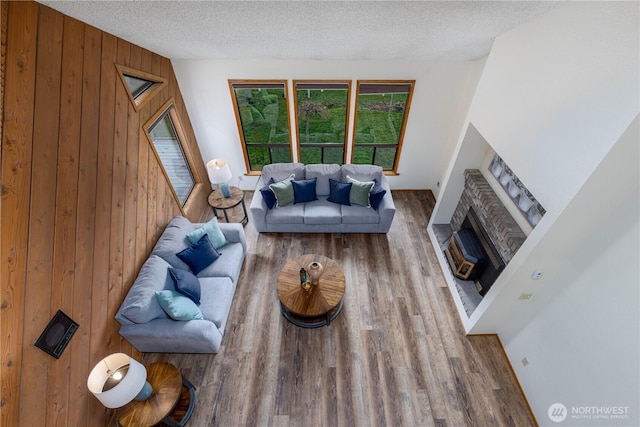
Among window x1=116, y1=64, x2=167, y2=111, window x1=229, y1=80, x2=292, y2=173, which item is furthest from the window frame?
window x1=229, y1=80, x2=292, y2=173

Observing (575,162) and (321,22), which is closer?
(575,162)

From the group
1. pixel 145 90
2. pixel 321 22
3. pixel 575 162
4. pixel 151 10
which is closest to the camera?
pixel 575 162

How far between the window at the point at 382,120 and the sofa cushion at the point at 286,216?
1.58 m

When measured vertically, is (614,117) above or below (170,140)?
above

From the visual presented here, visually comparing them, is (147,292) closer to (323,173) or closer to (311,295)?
(311,295)

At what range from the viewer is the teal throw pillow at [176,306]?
280cm

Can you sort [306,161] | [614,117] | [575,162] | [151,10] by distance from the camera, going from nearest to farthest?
[614,117], [575,162], [151,10], [306,161]

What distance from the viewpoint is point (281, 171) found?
4699mm

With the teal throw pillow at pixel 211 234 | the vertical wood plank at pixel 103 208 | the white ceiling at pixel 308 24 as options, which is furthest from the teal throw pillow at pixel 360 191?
the vertical wood plank at pixel 103 208

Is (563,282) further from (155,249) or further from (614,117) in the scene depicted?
(155,249)

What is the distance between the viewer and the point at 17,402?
1.89 metres

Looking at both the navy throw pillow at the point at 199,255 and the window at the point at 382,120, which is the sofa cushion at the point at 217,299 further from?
the window at the point at 382,120

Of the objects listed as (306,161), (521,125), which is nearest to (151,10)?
(521,125)

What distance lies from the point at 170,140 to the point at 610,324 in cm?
541
